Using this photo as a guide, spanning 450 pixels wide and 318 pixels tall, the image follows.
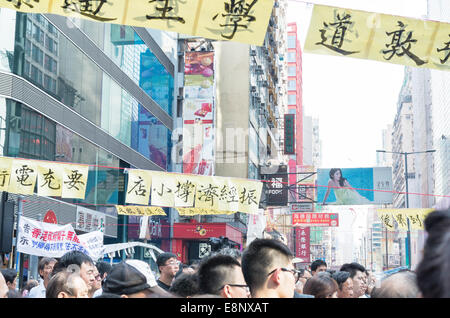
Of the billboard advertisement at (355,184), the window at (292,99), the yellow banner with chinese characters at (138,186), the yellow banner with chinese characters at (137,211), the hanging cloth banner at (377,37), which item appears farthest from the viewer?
the window at (292,99)

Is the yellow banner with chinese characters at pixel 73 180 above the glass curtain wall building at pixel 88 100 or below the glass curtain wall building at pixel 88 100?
below

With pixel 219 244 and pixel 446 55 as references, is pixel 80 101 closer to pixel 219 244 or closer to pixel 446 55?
pixel 219 244

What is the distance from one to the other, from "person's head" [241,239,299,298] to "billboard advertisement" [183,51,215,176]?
30387 mm

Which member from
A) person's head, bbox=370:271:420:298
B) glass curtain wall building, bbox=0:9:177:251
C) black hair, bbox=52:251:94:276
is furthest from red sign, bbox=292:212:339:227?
person's head, bbox=370:271:420:298

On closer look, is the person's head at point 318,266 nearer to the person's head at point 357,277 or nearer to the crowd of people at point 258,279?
the person's head at point 357,277

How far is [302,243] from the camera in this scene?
66812 mm

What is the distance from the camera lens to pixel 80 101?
24047 mm

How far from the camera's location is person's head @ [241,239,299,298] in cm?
405

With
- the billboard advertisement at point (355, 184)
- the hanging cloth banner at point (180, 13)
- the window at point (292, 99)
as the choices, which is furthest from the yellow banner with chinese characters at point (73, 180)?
the window at point (292, 99)

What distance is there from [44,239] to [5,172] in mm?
3559

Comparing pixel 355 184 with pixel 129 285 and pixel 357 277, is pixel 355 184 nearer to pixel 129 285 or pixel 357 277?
pixel 357 277

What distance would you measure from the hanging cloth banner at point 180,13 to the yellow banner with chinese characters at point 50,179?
340 inches

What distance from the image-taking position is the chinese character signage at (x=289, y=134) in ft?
166

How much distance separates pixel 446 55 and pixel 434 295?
6.85m
